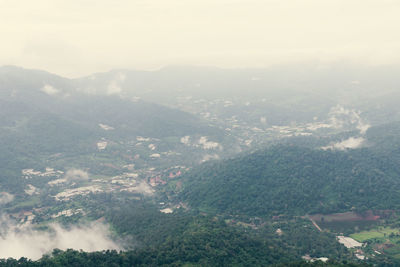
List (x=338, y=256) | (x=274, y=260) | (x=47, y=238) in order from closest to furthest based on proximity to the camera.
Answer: (x=274, y=260) < (x=338, y=256) < (x=47, y=238)

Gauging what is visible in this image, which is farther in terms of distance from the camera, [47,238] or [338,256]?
[47,238]

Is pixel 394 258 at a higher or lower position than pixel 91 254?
lower

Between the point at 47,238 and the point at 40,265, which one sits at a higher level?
the point at 40,265

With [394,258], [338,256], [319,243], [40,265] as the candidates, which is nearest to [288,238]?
[319,243]

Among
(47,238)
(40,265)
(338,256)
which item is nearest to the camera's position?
(40,265)

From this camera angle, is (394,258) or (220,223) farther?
(220,223)

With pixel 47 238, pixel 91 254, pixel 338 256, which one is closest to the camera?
pixel 91 254

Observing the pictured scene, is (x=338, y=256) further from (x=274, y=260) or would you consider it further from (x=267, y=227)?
(x=267, y=227)

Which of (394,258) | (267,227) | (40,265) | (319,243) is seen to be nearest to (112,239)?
(40,265)

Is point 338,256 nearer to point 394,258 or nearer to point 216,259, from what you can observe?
point 394,258
